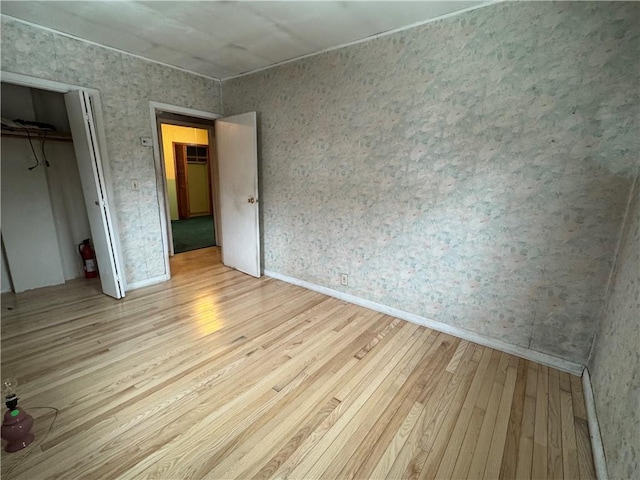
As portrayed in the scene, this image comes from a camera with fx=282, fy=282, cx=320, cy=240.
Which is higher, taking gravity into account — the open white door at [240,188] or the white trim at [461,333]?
the open white door at [240,188]

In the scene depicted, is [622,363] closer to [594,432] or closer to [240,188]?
[594,432]

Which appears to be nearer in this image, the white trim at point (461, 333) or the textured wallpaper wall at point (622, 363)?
the textured wallpaper wall at point (622, 363)

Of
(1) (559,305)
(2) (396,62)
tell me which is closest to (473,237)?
(1) (559,305)

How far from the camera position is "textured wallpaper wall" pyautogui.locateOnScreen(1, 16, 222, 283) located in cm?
231

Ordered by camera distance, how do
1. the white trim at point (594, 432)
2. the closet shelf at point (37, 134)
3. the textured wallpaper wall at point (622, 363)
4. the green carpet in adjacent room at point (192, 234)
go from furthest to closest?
the green carpet in adjacent room at point (192, 234) < the closet shelf at point (37, 134) < the white trim at point (594, 432) < the textured wallpaper wall at point (622, 363)

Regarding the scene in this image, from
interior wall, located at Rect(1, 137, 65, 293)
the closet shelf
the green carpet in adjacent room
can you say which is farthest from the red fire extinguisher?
the green carpet in adjacent room

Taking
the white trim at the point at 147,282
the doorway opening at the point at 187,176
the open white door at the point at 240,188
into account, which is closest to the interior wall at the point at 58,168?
the white trim at the point at 147,282

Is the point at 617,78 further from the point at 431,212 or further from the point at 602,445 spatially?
the point at 602,445

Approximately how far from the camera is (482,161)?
2.02 m

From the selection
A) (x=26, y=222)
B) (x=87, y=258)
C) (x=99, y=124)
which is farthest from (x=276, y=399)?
(x=26, y=222)

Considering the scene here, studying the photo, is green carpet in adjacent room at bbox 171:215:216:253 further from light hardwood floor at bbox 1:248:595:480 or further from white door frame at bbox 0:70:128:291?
light hardwood floor at bbox 1:248:595:480

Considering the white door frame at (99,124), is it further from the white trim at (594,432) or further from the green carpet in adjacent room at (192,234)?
the white trim at (594,432)

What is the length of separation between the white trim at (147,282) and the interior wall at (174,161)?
15.4ft

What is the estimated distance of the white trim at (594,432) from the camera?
1246mm
